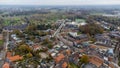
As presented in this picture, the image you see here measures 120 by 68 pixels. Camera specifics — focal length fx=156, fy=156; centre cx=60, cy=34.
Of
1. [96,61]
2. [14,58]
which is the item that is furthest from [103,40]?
[14,58]

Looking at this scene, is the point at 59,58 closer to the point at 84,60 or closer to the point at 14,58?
the point at 84,60

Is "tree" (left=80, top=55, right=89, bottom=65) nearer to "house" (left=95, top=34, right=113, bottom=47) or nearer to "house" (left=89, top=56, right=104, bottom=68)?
"house" (left=89, top=56, right=104, bottom=68)

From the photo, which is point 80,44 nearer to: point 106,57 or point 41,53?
point 106,57

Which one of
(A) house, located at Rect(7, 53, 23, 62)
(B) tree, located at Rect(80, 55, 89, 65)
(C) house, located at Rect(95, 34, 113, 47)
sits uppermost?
(A) house, located at Rect(7, 53, 23, 62)

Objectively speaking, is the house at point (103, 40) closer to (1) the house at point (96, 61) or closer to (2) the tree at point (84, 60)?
(1) the house at point (96, 61)

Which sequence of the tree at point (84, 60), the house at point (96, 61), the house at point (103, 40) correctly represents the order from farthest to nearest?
the house at point (103, 40) < the tree at point (84, 60) < the house at point (96, 61)

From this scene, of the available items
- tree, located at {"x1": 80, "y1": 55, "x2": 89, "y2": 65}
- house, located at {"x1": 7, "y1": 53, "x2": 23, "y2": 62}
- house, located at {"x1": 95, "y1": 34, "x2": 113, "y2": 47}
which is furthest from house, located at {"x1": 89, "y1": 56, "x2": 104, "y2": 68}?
house, located at {"x1": 7, "y1": 53, "x2": 23, "y2": 62}

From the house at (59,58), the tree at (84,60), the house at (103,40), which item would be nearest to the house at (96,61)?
the tree at (84,60)

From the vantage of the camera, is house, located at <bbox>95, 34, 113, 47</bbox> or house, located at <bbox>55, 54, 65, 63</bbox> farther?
house, located at <bbox>95, 34, 113, 47</bbox>

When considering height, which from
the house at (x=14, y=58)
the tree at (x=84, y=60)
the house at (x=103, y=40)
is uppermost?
the house at (x=14, y=58)

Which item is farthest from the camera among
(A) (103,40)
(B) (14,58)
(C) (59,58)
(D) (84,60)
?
(A) (103,40)

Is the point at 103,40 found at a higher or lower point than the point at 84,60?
lower
